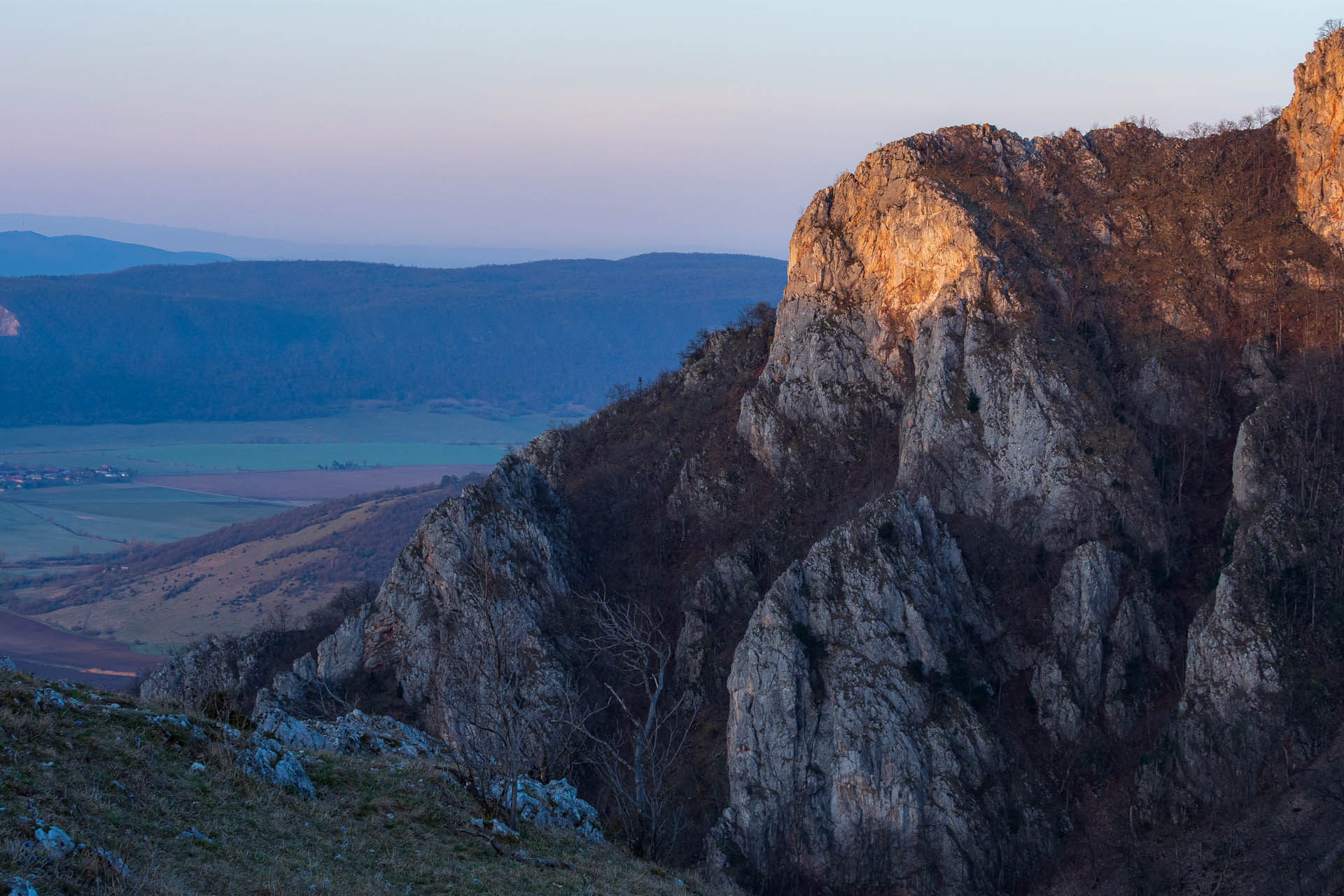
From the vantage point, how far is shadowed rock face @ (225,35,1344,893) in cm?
5950

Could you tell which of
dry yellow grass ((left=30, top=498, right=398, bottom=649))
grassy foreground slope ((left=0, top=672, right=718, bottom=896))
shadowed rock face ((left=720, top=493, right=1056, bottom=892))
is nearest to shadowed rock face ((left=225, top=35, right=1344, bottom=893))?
shadowed rock face ((left=720, top=493, right=1056, bottom=892))

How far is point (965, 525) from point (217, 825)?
56518mm

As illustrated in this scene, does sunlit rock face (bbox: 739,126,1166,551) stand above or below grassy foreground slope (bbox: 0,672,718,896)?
above

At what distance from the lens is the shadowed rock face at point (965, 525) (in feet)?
195

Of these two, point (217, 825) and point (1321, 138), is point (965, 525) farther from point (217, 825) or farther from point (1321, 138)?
point (217, 825)

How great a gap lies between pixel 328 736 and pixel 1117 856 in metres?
40.7

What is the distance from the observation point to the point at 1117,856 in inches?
2169

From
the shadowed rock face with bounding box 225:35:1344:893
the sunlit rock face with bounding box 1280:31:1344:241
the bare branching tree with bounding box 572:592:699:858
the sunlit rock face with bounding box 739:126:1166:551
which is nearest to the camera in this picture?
the bare branching tree with bounding box 572:592:699:858

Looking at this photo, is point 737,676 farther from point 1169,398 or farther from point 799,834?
point 1169,398

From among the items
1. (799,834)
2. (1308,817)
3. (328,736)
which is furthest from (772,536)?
(328,736)

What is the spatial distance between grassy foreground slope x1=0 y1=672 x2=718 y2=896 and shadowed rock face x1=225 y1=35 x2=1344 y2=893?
1093 inches

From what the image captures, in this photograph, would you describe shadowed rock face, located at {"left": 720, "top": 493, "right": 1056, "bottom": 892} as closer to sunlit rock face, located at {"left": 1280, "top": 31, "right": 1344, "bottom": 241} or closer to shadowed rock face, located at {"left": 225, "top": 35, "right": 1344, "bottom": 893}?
shadowed rock face, located at {"left": 225, "top": 35, "right": 1344, "bottom": 893}

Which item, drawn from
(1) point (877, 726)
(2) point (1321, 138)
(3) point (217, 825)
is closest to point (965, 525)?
(1) point (877, 726)

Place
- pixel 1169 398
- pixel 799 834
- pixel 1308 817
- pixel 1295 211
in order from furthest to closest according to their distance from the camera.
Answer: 1. pixel 1295 211
2. pixel 1169 398
3. pixel 799 834
4. pixel 1308 817
